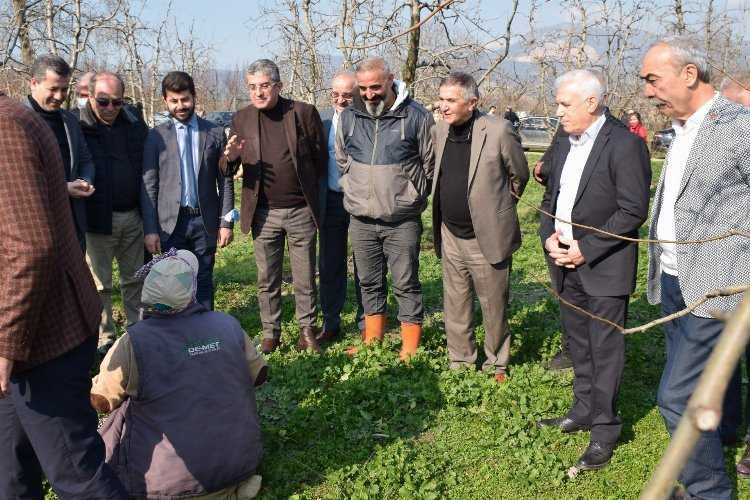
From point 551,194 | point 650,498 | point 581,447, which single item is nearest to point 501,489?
point 581,447

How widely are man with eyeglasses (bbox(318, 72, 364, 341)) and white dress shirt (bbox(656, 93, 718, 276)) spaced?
2885mm

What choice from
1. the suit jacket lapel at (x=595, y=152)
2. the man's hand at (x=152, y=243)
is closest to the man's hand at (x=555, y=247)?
the suit jacket lapel at (x=595, y=152)

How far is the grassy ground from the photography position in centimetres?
370

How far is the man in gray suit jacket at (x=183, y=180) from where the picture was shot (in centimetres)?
515

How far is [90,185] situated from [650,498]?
4.56 metres

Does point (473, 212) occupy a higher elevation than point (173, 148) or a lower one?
lower

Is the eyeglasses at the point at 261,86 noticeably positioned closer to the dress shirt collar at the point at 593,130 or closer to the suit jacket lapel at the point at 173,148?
the suit jacket lapel at the point at 173,148

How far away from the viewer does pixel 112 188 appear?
5.23m

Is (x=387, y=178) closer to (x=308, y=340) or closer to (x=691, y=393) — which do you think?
(x=308, y=340)

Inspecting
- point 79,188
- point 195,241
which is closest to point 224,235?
point 195,241

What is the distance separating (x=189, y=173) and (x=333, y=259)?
1.35m

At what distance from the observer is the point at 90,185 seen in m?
4.70

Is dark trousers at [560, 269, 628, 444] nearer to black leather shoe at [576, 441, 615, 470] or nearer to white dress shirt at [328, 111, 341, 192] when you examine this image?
black leather shoe at [576, 441, 615, 470]

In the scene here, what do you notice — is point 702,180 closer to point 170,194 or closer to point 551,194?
point 551,194
